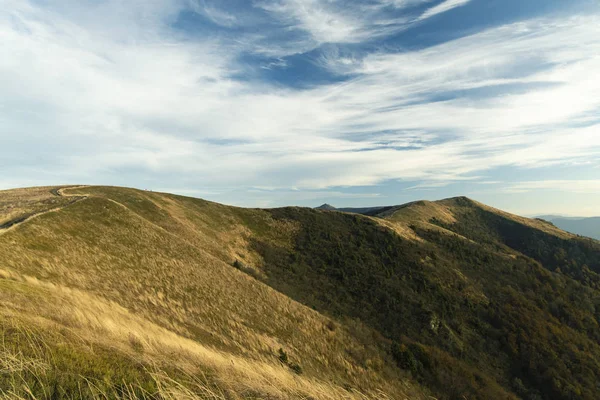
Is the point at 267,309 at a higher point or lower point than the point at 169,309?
lower

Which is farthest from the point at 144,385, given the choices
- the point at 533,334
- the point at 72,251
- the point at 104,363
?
the point at 533,334

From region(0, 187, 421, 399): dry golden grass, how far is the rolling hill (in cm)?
13

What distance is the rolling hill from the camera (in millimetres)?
7168

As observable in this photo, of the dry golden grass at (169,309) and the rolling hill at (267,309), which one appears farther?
the dry golden grass at (169,309)

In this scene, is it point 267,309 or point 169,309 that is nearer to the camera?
point 169,309

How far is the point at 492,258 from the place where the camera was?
58.7 m

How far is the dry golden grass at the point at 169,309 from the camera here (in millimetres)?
9430

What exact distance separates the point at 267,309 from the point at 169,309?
335 inches

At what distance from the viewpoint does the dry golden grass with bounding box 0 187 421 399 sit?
9430 millimetres

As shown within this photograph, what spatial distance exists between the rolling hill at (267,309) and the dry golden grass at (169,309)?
13 cm

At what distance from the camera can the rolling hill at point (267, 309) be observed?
7.17 metres

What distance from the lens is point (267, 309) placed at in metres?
24.2

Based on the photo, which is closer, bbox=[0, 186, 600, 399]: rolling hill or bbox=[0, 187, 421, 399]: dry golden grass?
bbox=[0, 186, 600, 399]: rolling hill

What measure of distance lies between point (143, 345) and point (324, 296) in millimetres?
28591
